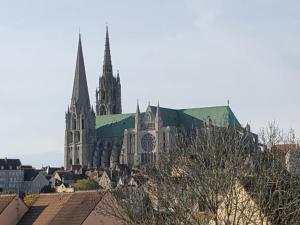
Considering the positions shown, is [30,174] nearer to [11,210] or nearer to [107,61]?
[107,61]

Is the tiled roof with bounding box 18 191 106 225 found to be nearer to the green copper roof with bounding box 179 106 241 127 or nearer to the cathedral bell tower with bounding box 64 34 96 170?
the green copper roof with bounding box 179 106 241 127

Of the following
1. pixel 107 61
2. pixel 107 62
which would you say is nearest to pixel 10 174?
pixel 107 62

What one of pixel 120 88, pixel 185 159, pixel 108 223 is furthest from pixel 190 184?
pixel 120 88

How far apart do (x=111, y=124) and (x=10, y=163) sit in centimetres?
2822

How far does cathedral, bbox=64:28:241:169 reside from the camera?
15400cm

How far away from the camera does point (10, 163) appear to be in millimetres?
150625

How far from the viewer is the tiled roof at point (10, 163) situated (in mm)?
150000

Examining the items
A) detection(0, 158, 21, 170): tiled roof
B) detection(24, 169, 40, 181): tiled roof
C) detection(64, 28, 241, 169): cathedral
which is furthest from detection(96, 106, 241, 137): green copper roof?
detection(24, 169, 40, 181): tiled roof

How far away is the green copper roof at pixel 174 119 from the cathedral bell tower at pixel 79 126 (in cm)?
416

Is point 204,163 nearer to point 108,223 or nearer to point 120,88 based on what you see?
point 108,223

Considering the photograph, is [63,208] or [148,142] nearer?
[63,208]

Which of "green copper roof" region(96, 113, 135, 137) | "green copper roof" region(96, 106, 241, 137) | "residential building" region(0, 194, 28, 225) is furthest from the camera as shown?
"green copper roof" region(96, 113, 135, 137)

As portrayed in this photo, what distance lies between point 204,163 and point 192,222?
2.63 meters

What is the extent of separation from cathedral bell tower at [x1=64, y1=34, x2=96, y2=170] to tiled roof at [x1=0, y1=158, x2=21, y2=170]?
16688mm
